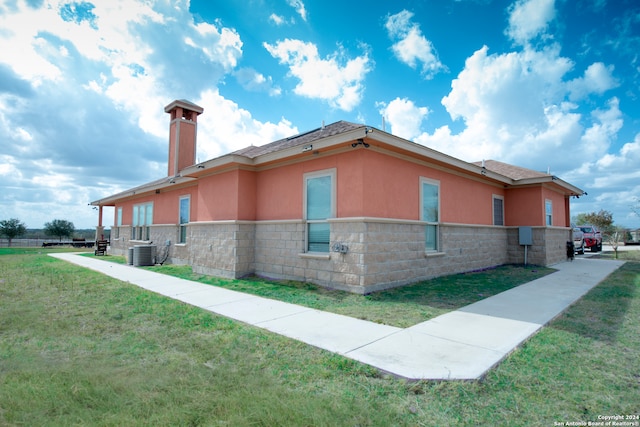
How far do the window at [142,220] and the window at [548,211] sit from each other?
1910cm

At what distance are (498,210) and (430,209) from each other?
6009 mm

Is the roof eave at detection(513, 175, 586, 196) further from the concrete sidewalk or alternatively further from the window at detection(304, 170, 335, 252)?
the window at detection(304, 170, 335, 252)

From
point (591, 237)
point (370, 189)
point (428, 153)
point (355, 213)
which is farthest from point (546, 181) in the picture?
point (591, 237)

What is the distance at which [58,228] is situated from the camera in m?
43.7

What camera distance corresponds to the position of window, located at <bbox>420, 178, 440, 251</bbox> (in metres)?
9.44

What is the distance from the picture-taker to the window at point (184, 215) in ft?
46.0

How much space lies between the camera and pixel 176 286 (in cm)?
868

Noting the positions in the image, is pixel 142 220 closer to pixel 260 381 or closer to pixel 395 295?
pixel 395 295

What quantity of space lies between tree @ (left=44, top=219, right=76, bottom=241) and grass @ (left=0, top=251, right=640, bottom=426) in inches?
1933

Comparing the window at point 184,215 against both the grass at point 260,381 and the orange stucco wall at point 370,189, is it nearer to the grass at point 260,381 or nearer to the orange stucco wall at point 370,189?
the orange stucco wall at point 370,189

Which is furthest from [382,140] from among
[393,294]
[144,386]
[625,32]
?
[625,32]

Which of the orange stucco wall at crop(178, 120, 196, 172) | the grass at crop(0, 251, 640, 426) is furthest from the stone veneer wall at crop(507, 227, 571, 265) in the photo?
the orange stucco wall at crop(178, 120, 196, 172)

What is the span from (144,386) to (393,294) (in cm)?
551

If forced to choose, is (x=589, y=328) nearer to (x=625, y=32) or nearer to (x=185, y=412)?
(x=185, y=412)
